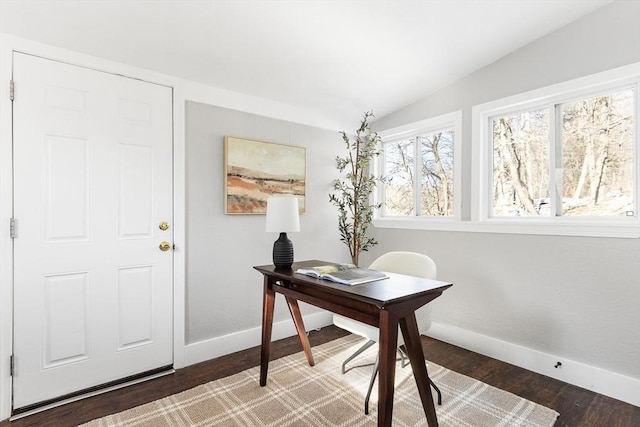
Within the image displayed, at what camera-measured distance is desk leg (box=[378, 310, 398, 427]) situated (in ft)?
4.81

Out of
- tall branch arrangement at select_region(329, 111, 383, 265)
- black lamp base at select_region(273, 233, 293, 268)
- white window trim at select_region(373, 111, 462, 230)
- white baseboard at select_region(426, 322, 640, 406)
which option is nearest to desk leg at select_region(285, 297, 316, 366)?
black lamp base at select_region(273, 233, 293, 268)

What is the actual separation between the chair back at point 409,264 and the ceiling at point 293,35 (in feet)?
5.15

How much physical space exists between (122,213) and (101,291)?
54 centimetres

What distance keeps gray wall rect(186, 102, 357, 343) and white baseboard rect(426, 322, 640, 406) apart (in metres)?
1.48

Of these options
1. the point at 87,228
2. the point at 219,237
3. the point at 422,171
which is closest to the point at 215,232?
the point at 219,237

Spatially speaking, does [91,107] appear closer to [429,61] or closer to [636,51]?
[429,61]

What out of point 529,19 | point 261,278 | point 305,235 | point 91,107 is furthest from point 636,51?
point 91,107

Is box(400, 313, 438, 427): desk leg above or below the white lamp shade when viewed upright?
below

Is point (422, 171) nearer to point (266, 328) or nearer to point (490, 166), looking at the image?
point (490, 166)

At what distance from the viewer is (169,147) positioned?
2.54 metres

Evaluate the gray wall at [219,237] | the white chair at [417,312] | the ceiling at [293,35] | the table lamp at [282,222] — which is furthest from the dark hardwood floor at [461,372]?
the ceiling at [293,35]

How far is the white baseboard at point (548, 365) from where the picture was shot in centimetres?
212

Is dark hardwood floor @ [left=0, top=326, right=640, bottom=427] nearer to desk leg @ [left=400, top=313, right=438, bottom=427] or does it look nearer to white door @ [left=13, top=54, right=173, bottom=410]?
white door @ [left=13, top=54, right=173, bottom=410]

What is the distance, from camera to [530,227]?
2.56m
